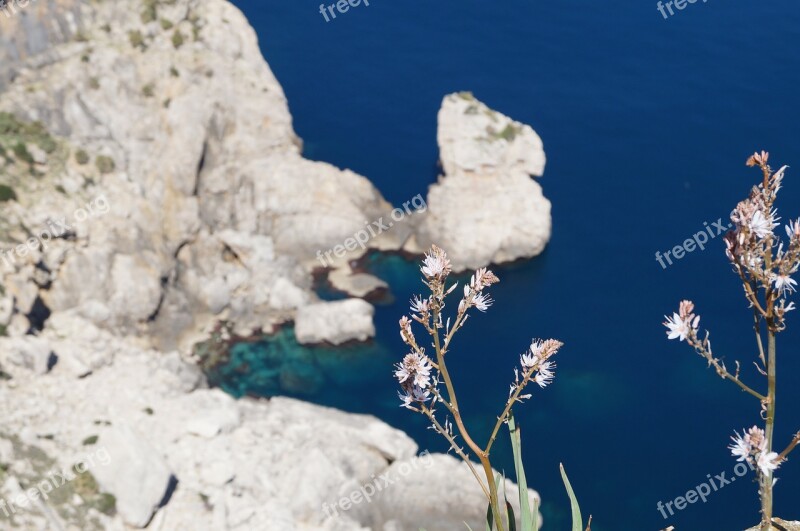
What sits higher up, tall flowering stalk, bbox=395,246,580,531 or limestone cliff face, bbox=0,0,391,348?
tall flowering stalk, bbox=395,246,580,531

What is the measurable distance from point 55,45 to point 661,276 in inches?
1367

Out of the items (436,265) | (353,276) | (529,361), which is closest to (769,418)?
(529,361)

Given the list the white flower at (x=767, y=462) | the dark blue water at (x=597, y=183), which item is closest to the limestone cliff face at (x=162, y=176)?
the dark blue water at (x=597, y=183)

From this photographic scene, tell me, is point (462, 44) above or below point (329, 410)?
above

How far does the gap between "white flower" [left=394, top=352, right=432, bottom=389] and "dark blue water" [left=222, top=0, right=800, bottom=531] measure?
108 ft

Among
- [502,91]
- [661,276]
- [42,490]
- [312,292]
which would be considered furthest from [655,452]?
[502,91]

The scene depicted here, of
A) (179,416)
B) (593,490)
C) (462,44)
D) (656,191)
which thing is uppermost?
(462,44)

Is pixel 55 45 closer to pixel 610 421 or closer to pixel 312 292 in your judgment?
pixel 312 292

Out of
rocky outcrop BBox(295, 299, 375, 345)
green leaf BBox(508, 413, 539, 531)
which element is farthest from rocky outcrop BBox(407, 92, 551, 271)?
green leaf BBox(508, 413, 539, 531)

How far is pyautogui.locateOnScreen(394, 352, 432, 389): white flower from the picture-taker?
6344 millimetres

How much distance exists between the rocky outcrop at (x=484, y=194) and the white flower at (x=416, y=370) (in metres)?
43.8

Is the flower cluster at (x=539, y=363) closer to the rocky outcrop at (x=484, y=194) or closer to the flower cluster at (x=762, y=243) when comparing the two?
the flower cluster at (x=762, y=243)

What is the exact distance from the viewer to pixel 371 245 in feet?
169

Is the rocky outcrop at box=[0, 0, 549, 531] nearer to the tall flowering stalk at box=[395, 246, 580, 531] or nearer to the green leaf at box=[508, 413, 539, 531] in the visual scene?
the green leaf at box=[508, 413, 539, 531]
